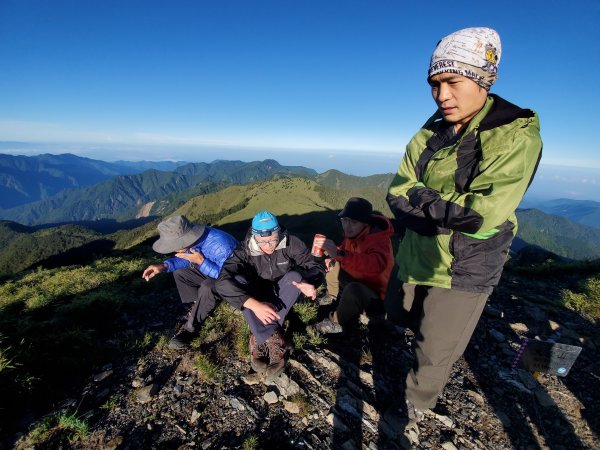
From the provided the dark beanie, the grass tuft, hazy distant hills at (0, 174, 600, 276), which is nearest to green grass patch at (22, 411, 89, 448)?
the grass tuft

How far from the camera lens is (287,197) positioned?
563 ft

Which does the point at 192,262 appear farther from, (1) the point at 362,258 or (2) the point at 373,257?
(2) the point at 373,257

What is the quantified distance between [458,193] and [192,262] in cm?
529

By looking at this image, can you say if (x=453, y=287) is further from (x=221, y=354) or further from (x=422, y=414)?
(x=221, y=354)

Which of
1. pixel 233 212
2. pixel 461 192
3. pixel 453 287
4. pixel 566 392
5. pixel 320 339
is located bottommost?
pixel 233 212

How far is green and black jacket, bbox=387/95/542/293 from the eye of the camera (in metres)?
2.61

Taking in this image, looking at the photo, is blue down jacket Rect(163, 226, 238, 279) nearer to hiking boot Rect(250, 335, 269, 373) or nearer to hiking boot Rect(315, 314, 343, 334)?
hiking boot Rect(250, 335, 269, 373)

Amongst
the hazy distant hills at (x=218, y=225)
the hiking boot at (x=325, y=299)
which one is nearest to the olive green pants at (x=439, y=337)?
the hiking boot at (x=325, y=299)

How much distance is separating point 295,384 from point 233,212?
159728mm

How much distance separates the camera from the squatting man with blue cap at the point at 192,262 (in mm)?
5828

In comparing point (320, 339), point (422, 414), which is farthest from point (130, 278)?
point (422, 414)

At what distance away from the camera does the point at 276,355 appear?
189 inches

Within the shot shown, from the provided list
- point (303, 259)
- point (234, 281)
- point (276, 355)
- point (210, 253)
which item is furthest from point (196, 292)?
point (303, 259)

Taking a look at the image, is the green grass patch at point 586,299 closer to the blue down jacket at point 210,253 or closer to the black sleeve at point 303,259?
the black sleeve at point 303,259
